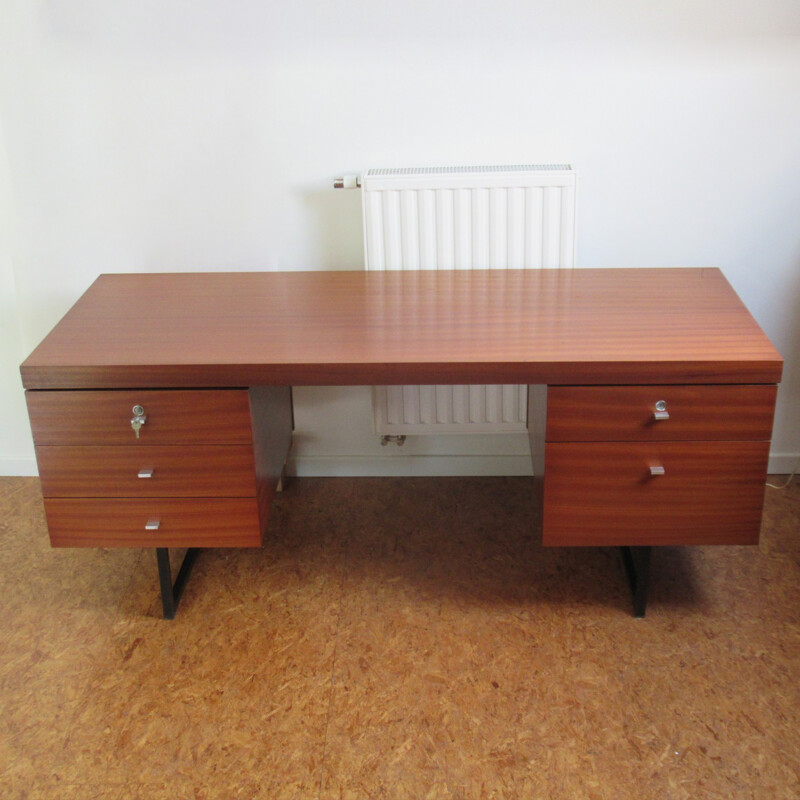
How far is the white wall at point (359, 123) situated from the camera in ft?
6.53

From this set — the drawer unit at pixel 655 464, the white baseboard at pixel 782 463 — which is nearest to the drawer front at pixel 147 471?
the drawer unit at pixel 655 464

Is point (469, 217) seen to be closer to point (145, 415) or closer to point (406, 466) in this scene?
point (406, 466)

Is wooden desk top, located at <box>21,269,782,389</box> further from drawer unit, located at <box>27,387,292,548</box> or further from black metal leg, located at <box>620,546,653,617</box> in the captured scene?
black metal leg, located at <box>620,546,653,617</box>

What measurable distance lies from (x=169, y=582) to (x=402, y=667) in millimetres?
509

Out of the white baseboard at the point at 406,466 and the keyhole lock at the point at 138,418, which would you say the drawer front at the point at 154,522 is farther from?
the white baseboard at the point at 406,466

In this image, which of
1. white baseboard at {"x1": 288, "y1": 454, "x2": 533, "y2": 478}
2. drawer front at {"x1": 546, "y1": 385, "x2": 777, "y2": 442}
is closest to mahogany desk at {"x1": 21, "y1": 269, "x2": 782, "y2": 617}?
drawer front at {"x1": 546, "y1": 385, "x2": 777, "y2": 442}

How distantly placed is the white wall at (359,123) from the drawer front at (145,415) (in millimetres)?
649

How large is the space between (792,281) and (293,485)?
1316 millimetres

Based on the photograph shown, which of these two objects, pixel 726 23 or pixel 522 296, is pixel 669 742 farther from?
pixel 726 23

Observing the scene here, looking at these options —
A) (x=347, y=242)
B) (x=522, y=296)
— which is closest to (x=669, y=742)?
(x=522, y=296)

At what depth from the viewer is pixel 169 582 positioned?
1.90 meters

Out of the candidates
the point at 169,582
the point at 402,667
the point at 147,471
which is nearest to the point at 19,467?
the point at 169,582

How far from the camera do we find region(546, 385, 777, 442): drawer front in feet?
5.26

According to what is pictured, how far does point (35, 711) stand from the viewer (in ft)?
5.55
